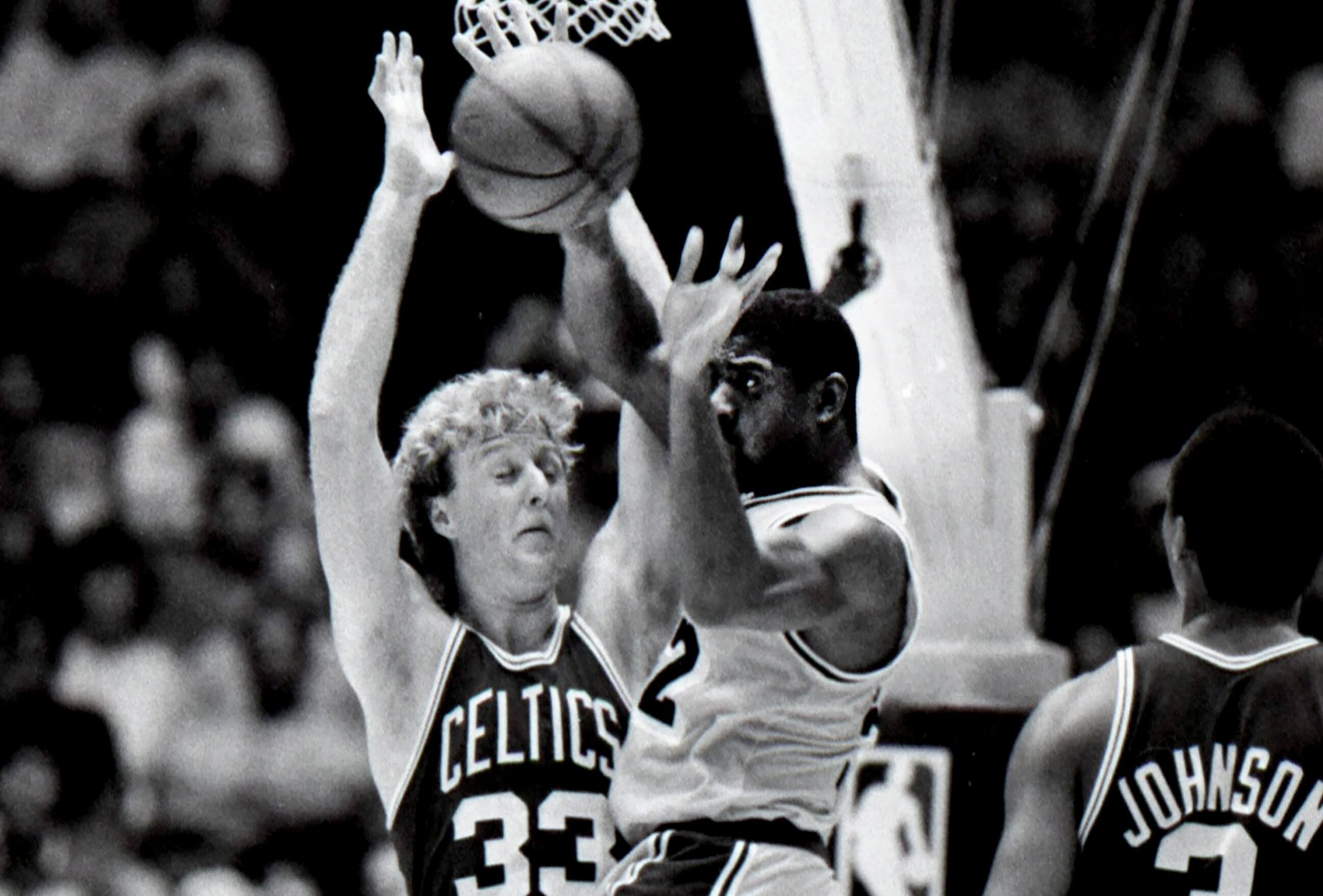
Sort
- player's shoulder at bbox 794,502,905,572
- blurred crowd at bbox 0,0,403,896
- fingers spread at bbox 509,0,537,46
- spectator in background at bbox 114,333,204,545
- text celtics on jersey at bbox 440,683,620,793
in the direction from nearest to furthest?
1. player's shoulder at bbox 794,502,905,572
2. text celtics on jersey at bbox 440,683,620,793
3. fingers spread at bbox 509,0,537,46
4. blurred crowd at bbox 0,0,403,896
5. spectator in background at bbox 114,333,204,545

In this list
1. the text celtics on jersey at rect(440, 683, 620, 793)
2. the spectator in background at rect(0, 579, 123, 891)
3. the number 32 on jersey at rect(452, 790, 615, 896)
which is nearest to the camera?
the number 32 on jersey at rect(452, 790, 615, 896)

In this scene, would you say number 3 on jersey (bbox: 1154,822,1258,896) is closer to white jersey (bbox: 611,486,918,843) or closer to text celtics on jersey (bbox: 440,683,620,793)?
white jersey (bbox: 611,486,918,843)

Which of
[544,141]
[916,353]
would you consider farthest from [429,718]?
[916,353]

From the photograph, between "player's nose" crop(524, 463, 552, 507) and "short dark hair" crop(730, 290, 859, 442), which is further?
"player's nose" crop(524, 463, 552, 507)

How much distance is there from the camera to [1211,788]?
289cm

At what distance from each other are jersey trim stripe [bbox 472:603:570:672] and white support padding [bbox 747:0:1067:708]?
1461mm

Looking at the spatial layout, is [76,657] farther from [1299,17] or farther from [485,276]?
[1299,17]

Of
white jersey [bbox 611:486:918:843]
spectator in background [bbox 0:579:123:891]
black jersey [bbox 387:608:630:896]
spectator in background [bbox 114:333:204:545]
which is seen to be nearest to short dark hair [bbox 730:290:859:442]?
white jersey [bbox 611:486:918:843]

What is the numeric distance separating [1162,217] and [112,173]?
4.40 metres

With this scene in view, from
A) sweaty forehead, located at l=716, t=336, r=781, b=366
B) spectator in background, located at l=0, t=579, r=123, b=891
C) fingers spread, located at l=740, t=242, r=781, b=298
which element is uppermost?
fingers spread, located at l=740, t=242, r=781, b=298

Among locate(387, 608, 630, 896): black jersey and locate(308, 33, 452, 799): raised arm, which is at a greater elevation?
locate(308, 33, 452, 799): raised arm

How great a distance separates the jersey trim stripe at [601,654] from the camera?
12.5 feet

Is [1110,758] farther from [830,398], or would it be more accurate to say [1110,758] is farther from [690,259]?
[690,259]

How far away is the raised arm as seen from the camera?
3625mm
